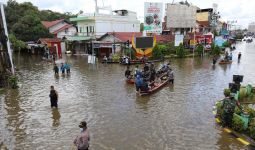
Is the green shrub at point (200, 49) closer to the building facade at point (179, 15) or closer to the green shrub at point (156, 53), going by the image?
the green shrub at point (156, 53)

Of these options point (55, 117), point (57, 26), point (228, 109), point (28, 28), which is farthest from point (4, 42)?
point (57, 26)

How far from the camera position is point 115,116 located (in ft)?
43.9

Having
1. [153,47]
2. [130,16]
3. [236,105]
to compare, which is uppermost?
[130,16]

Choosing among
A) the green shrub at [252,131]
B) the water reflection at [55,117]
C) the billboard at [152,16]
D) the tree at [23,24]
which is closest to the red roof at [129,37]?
the billboard at [152,16]

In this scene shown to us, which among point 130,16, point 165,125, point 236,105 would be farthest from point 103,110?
point 130,16

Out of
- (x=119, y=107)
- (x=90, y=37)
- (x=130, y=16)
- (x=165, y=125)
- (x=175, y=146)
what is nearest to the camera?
(x=175, y=146)

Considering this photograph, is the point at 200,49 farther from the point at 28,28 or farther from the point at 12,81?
the point at 28,28

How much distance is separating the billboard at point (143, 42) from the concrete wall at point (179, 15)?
51.0 ft

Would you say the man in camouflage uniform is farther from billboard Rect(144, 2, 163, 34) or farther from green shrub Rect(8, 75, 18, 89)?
billboard Rect(144, 2, 163, 34)

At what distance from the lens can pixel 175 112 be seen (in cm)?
1391

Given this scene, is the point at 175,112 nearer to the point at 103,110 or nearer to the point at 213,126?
the point at 213,126

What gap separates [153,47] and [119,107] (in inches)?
854

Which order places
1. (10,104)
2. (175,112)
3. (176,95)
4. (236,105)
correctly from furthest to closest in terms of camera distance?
1. (176,95)
2. (10,104)
3. (175,112)
4. (236,105)

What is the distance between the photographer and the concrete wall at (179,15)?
158ft
